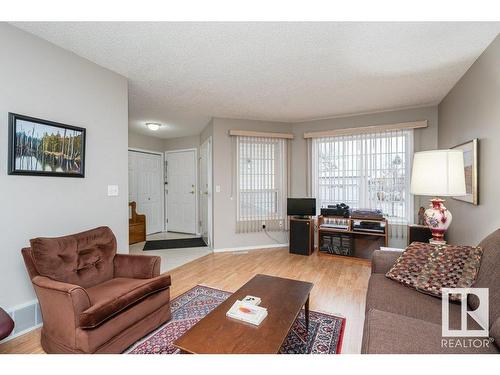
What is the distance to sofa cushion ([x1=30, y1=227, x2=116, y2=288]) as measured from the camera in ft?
5.36

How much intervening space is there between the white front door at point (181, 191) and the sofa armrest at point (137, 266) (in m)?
3.53

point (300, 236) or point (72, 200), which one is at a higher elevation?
point (72, 200)

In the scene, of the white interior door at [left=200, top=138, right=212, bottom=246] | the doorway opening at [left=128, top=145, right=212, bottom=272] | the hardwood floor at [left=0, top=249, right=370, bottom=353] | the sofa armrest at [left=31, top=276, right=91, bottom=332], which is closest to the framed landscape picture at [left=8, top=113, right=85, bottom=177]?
the sofa armrest at [left=31, top=276, right=91, bottom=332]

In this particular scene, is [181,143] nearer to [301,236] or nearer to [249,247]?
[249,247]

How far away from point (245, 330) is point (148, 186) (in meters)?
5.03

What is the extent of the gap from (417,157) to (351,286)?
159 centimetres

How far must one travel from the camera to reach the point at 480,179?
87.2 inches

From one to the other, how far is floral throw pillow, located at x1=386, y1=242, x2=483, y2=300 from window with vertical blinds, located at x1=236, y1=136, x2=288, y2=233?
2.73 meters

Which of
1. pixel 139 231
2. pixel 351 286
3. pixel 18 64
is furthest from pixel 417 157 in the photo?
pixel 139 231

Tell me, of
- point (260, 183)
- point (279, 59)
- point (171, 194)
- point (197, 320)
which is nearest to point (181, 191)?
point (171, 194)

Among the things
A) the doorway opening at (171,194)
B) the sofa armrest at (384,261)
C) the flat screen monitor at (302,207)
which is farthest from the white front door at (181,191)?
the sofa armrest at (384,261)

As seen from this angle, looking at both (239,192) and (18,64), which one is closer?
(18,64)

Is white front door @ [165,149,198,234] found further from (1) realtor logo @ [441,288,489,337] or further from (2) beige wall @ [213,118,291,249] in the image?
(1) realtor logo @ [441,288,489,337]

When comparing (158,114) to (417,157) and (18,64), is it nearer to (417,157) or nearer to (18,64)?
(18,64)
